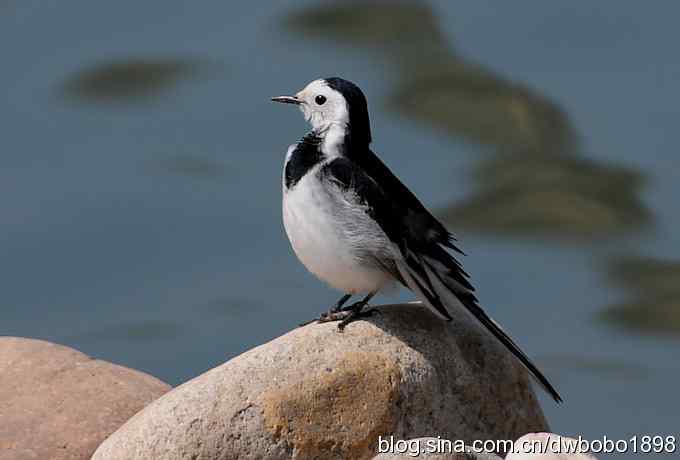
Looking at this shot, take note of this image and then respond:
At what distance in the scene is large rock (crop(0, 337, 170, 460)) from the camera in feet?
29.3

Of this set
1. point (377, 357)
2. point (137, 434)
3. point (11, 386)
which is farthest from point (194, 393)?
point (11, 386)

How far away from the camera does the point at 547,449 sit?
25.0 ft

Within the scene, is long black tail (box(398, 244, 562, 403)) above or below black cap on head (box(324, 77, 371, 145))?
below

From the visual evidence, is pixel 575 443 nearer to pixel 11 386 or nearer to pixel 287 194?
pixel 287 194

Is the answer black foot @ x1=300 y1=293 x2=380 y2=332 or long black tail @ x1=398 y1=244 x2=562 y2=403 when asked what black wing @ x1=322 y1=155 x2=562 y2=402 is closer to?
long black tail @ x1=398 y1=244 x2=562 y2=403

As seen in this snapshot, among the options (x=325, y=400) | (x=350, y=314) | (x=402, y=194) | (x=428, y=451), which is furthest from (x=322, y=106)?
(x=428, y=451)

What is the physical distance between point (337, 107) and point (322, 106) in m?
0.11

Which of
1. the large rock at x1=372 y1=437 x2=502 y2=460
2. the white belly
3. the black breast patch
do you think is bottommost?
the large rock at x1=372 y1=437 x2=502 y2=460

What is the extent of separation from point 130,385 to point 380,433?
6.15ft

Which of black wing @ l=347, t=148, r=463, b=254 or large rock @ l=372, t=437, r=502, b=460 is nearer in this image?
large rock @ l=372, t=437, r=502, b=460

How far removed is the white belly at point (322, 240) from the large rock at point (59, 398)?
4.86 feet

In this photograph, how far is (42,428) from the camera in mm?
9031

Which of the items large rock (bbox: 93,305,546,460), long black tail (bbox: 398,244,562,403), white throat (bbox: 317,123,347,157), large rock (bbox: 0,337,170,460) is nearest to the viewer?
large rock (bbox: 93,305,546,460)

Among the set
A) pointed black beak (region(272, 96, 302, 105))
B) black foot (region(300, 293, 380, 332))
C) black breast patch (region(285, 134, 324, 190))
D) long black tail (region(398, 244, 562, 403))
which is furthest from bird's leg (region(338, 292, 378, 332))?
pointed black beak (region(272, 96, 302, 105))
